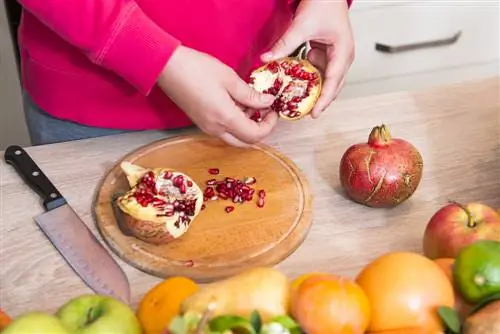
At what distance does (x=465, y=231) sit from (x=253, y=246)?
0.85 ft

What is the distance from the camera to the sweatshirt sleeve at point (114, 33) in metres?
0.98

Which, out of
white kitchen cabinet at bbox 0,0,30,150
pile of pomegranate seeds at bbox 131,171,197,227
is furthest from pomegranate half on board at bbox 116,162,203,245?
white kitchen cabinet at bbox 0,0,30,150

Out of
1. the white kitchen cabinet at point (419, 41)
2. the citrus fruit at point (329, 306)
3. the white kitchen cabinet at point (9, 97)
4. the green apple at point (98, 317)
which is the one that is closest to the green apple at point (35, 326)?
the green apple at point (98, 317)

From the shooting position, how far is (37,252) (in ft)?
3.10

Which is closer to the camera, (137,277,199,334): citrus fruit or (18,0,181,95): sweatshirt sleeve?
(137,277,199,334): citrus fruit

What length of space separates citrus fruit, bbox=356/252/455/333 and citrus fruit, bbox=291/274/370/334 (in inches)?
1.0

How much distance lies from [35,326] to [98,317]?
92mm

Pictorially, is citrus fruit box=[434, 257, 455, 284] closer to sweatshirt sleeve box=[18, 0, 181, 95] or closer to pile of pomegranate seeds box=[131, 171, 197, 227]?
pile of pomegranate seeds box=[131, 171, 197, 227]

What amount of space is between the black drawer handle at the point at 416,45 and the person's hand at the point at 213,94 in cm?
98

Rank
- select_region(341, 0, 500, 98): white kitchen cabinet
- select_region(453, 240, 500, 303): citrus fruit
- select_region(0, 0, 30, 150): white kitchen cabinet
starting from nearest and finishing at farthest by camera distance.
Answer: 1. select_region(453, 240, 500, 303): citrus fruit
2. select_region(0, 0, 30, 150): white kitchen cabinet
3. select_region(341, 0, 500, 98): white kitchen cabinet

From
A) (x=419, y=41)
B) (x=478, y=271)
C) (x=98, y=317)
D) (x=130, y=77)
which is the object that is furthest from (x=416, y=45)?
(x=98, y=317)

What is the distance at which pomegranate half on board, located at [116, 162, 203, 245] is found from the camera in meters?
0.94

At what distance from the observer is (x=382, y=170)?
970mm

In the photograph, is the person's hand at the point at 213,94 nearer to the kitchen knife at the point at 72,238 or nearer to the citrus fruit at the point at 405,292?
the kitchen knife at the point at 72,238
